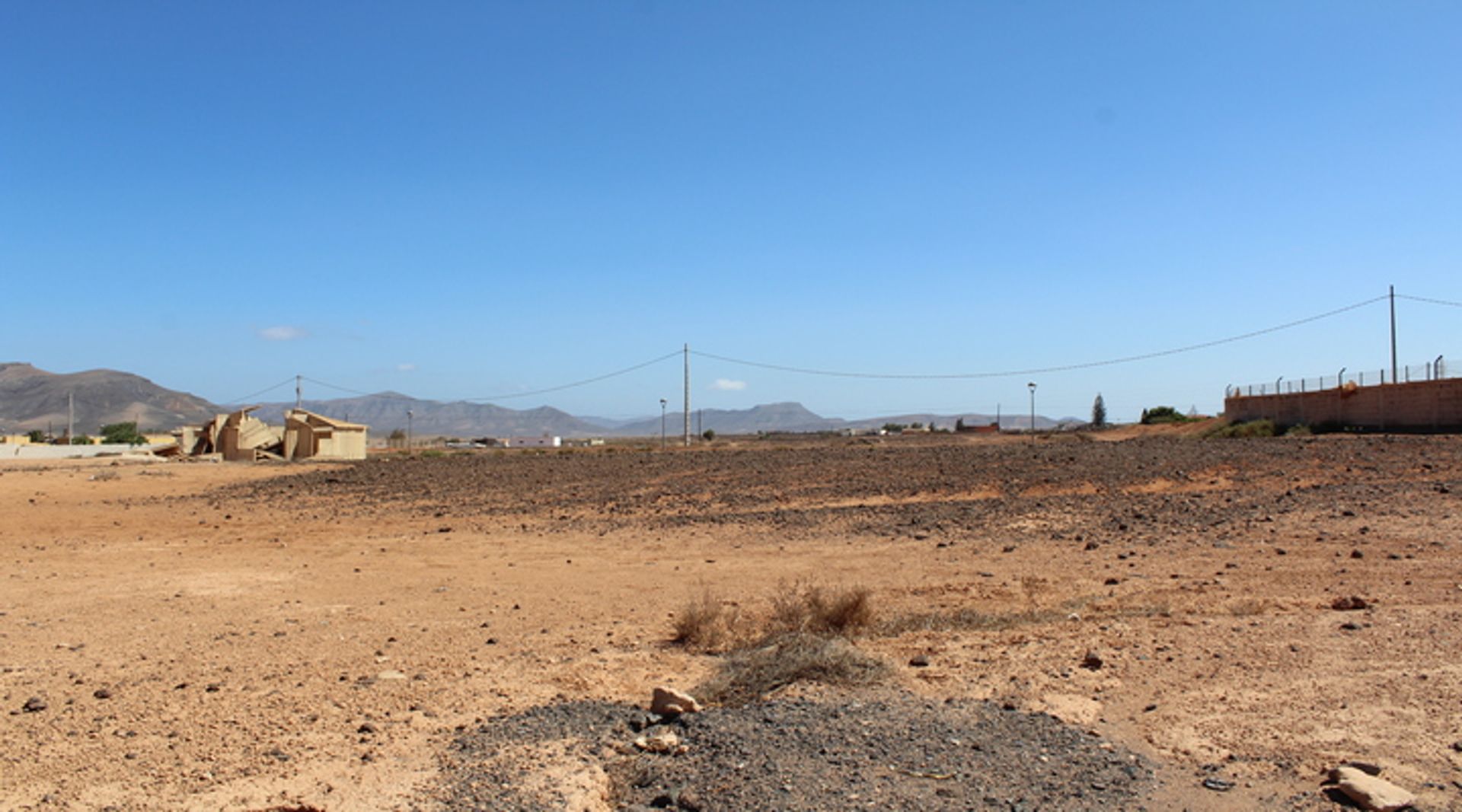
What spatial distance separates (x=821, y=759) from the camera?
5.55 m

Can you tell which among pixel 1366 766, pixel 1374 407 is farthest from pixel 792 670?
pixel 1374 407

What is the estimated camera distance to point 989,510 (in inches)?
704

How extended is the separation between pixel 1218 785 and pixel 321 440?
51652mm

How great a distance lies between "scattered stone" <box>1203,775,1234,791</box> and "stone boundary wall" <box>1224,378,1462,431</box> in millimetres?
37425

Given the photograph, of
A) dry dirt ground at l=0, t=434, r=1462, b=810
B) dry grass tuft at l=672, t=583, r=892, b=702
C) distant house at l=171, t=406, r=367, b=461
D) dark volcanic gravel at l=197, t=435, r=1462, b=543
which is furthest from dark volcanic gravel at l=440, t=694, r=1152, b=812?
distant house at l=171, t=406, r=367, b=461

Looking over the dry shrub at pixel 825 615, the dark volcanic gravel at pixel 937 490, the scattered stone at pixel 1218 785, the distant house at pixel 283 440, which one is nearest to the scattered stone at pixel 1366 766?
the scattered stone at pixel 1218 785

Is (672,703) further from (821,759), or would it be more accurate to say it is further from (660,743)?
(821,759)

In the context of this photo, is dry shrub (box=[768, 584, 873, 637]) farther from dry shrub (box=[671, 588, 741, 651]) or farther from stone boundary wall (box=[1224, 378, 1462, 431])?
stone boundary wall (box=[1224, 378, 1462, 431])

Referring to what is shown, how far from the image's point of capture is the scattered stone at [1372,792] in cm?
484

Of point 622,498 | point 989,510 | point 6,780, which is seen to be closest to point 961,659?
point 6,780

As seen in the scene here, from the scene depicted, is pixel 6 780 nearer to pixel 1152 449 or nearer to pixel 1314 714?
pixel 1314 714

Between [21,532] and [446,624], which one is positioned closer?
[446,624]

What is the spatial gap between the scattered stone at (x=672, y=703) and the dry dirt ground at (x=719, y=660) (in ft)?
0.71

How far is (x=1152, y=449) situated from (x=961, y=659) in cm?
2371
